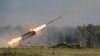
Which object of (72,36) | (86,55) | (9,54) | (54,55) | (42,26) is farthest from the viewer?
(72,36)

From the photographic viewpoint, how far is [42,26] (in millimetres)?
64438

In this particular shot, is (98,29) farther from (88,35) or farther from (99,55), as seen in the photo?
(99,55)

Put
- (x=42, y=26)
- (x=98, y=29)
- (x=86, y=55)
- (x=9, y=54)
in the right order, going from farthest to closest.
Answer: (x=98, y=29), (x=42, y=26), (x=86, y=55), (x=9, y=54)

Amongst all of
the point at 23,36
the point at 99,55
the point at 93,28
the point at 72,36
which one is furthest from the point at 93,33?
the point at 99,55

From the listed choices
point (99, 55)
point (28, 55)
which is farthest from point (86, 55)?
point (28, 55)

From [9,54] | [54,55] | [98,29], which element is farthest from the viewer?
[98,29]

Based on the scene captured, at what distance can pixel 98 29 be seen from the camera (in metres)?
130

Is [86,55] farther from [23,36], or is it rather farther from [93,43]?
[93,43]

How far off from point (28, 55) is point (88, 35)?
87150mm

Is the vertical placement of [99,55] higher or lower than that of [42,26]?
lower

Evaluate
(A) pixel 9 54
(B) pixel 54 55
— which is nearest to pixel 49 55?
(B) pixel 54 55

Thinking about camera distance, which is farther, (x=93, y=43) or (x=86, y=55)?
(x=93, y=43)

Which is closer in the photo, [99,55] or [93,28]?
[99,55]

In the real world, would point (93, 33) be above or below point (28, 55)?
above
